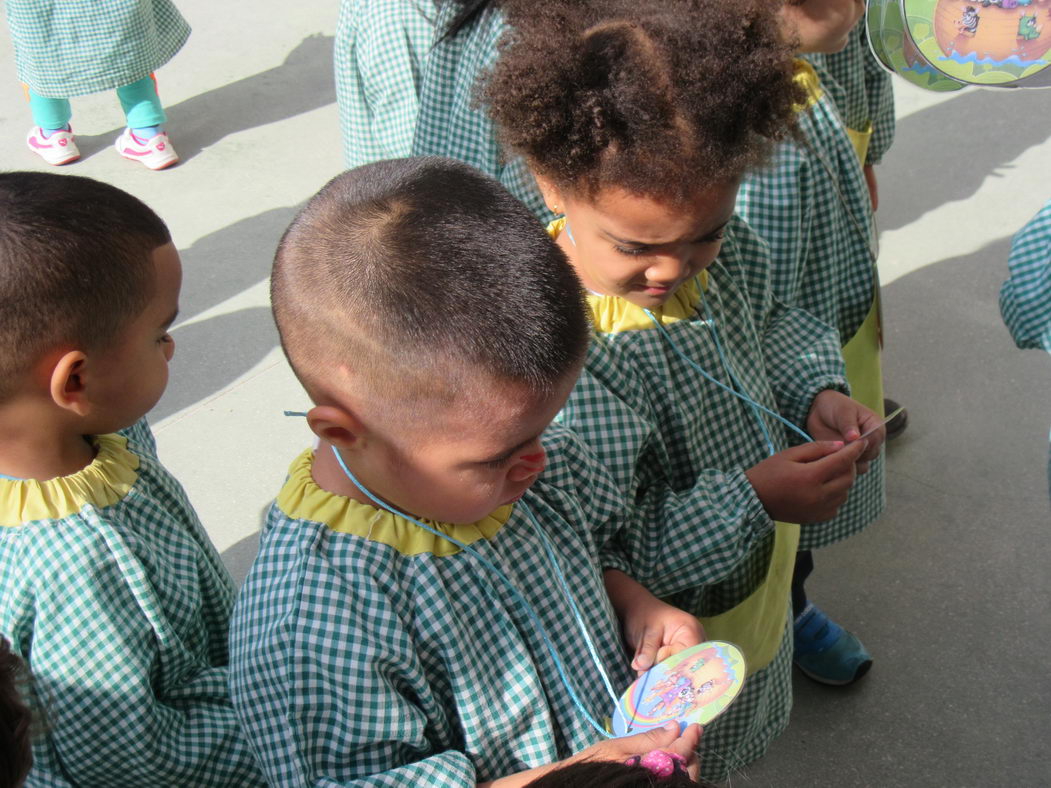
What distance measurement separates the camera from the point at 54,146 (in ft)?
12.8

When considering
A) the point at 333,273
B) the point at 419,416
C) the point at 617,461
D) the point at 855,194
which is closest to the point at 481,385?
the point at 419,416

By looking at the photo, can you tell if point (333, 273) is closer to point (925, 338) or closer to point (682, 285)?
point (682, 285)

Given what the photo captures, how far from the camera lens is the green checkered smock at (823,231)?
5.94ft

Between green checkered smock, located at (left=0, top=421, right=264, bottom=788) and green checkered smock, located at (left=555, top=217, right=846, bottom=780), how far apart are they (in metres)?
0.55

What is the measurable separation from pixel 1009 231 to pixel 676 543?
271 cm

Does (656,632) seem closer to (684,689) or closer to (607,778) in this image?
(684,689)

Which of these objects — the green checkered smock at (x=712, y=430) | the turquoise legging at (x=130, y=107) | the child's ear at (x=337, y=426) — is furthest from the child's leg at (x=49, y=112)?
the child's ear at (x=337, y=426)

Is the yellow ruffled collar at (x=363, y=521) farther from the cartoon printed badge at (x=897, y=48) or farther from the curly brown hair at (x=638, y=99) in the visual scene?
the cartoon printed badge at (x=897, y=48)

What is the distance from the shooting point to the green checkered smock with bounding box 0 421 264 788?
126 centimetres

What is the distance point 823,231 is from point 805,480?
2.06 ft

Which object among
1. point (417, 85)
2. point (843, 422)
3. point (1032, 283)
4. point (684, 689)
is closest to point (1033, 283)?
point (1032, 283)

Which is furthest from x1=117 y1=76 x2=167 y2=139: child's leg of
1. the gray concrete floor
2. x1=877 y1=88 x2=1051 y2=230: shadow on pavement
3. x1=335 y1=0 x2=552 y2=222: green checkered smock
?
x1=877 y1=88 x2=1051 y2=230: shadow on pavement

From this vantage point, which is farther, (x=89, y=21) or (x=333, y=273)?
(x=89, y=21)

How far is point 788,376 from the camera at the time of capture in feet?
5.70
